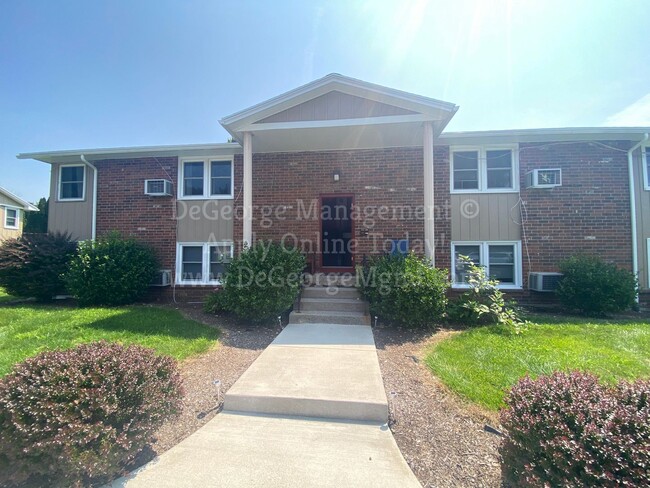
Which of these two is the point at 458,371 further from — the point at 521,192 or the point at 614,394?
the point at 521,192

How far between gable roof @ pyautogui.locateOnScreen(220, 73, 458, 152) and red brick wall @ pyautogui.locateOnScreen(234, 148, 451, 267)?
3.54ft

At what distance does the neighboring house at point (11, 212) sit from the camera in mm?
16766

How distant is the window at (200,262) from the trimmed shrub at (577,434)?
7.61 meters

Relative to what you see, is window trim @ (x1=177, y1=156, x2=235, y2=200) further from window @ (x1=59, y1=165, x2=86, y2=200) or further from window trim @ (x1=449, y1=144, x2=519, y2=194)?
window trim @ (x1=449, y1=144, x2=519, y2=194)

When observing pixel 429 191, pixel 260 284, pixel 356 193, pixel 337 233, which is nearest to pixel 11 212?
pixel 260 284

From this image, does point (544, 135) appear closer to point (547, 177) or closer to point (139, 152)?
point (547, 177)

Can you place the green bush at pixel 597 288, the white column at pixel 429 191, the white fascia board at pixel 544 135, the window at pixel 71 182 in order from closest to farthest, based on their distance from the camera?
the white column at pixel 429 191, the green bush at pixel 597 288, the white fascia board at pixel 544 135, the window at pixel 71 182

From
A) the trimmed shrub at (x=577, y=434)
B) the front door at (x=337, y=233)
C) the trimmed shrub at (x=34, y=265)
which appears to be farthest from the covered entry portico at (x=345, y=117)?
the trimmed shrub at (x=34, y=265)

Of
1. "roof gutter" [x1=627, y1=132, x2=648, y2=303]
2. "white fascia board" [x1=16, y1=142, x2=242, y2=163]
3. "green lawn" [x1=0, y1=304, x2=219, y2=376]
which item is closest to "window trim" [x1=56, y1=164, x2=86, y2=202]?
"white fascia board" [x1=16, y1=142, x2=242, y2=163]

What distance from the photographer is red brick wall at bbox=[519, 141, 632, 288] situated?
24.4ft

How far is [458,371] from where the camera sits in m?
3.91

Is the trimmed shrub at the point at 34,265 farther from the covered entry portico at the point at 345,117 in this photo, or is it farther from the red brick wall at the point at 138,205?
the covered entry portico at the point at 345,117

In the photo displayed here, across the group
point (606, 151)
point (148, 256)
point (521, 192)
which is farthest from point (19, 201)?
point (606, 151)

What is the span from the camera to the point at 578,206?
24.7ft
